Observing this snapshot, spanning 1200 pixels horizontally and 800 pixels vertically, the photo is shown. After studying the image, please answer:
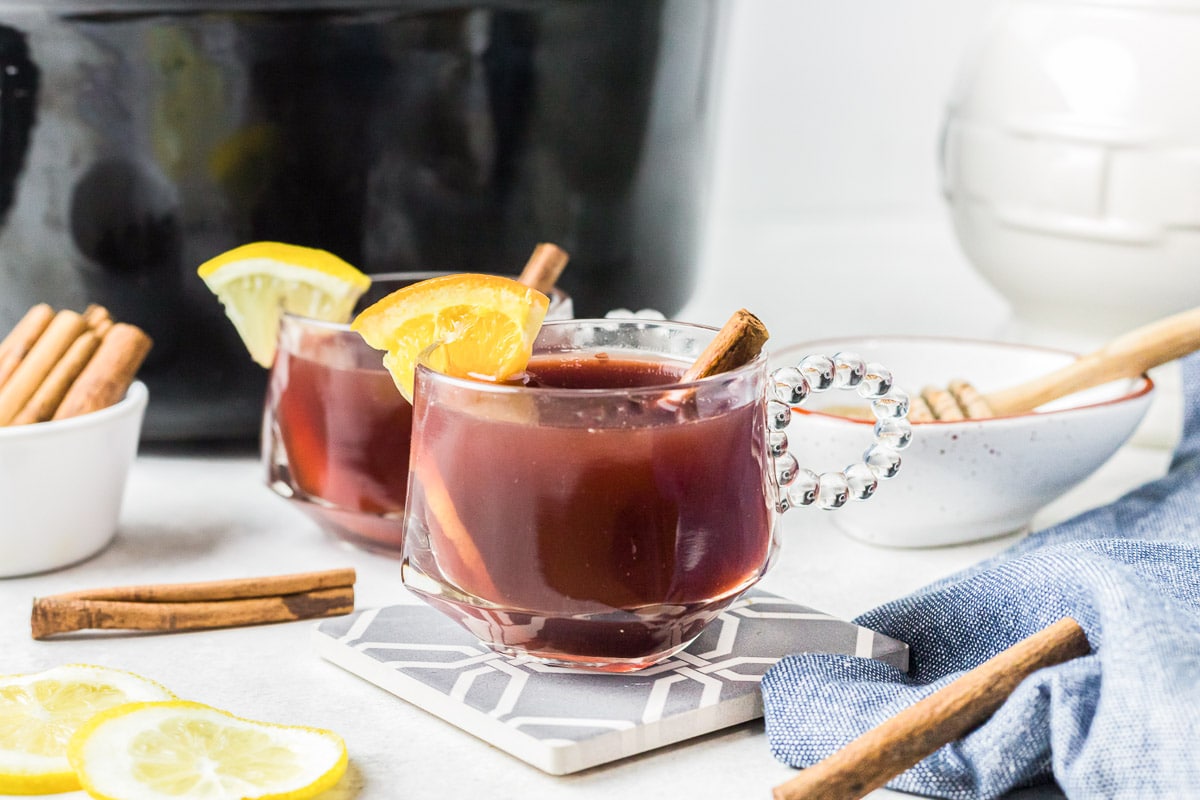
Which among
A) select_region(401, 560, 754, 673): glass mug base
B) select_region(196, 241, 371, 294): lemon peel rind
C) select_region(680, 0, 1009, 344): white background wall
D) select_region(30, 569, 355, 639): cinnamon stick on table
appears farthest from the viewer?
select_region(680, 0, 1009, 344): white background wall

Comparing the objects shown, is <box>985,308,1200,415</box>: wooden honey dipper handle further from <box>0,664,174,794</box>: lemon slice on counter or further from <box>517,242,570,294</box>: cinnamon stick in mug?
<box>0,664,174,794</box>: lemon slice on counter

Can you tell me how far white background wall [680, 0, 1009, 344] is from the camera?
225 centimetres

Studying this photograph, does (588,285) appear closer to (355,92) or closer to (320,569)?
(355,92)

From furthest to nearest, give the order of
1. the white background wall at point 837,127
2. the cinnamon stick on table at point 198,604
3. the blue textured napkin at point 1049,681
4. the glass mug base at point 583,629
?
the white background wall at point 837,127 → the cinnamon stick on table at point 198,604 → the glass mug base at point 583,629 → the blue textured napkin at point 1049,681

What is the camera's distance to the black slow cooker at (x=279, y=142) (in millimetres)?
1068

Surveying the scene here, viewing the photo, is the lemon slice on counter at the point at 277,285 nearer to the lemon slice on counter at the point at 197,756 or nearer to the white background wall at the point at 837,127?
the lemon slice on counter at the point at 197,756

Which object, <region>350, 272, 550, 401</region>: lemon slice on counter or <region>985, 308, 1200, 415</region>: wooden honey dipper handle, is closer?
<region>350, 272, 550, 401</region>: lemon slice on counter

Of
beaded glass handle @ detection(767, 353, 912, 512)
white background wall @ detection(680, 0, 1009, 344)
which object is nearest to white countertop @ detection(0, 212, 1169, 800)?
beaded glass handle @ detection(767, 353, 912, 512)

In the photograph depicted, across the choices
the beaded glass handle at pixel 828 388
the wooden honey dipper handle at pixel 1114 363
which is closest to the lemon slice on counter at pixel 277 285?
the beaded glass handle at pixel 828 388

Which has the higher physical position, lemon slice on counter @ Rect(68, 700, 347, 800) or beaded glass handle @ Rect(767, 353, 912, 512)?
beaded glass handle @ Rect(767, 353, 912, 512)

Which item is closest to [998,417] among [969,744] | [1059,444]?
[1059,444]

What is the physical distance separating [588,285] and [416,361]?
468mm

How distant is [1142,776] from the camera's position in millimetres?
620

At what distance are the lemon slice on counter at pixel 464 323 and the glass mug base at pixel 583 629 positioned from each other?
4.6 inches
